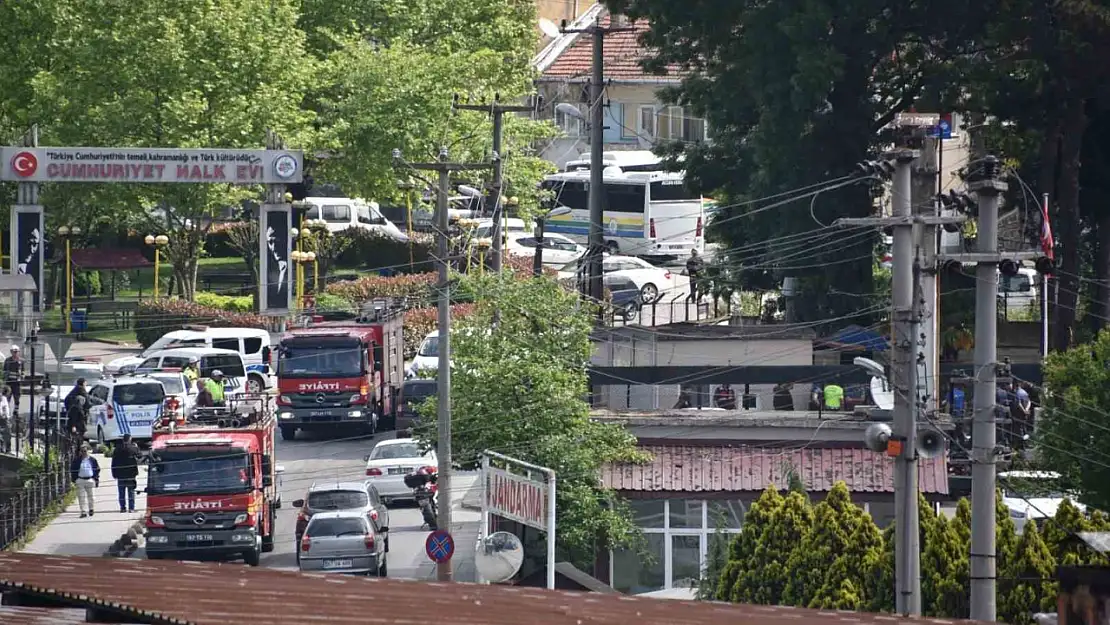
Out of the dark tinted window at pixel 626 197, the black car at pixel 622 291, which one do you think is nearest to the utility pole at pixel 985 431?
the black car at pixel 622 291

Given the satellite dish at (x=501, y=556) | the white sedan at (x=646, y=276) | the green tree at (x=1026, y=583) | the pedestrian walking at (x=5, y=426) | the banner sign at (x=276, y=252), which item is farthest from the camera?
the white sedan at (x=646, y=276)

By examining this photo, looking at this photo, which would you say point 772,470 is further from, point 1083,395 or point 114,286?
point 114,286

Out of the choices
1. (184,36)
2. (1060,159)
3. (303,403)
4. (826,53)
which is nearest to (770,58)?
(826,53)

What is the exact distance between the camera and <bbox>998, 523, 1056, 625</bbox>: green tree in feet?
85.8

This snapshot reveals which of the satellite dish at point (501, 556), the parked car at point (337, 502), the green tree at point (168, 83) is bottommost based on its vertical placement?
the satellite dish at point (501, 556)

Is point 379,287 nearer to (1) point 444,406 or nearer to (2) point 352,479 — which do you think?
(2) point 352,479

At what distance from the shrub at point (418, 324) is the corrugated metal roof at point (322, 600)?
3528cm

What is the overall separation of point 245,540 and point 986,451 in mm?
14620

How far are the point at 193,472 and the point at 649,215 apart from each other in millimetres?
35991

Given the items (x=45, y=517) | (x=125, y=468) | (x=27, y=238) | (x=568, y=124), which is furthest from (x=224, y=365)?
(x=568, y=124)

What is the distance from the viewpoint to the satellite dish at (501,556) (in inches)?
1185

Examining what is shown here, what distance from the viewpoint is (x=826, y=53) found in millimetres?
44469

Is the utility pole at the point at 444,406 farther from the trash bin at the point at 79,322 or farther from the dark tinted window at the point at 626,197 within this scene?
the dark tinted window at the point at 626,197

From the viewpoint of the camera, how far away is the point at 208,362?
45688 mm
